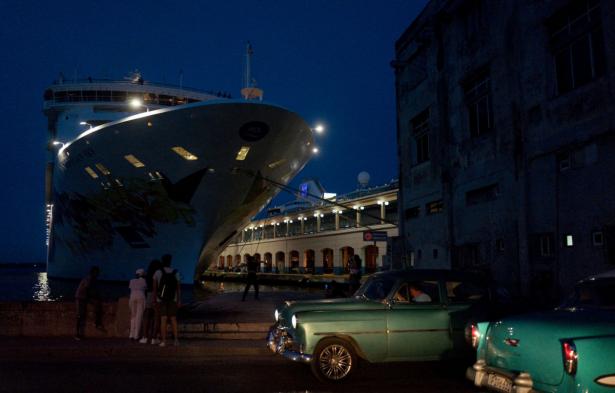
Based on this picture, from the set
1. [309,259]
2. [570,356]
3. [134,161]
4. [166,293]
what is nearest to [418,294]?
[570,356]

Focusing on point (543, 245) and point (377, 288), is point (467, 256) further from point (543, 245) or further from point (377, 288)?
point (377, 288)

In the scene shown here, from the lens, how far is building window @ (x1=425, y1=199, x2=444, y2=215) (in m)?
18.0

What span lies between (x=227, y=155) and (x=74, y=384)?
1668 cm

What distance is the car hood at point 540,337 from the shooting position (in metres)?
4.55

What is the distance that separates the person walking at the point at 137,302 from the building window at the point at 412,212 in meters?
11.8

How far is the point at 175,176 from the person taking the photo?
2347cm

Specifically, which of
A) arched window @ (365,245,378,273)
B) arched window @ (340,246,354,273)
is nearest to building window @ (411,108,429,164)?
arched window @ (365,245,378,273)

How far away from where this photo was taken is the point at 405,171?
2092cm

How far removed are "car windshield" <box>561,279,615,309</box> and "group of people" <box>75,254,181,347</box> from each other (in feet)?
21.8

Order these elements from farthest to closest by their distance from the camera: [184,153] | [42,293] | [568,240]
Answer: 1. [42,293]
2. [184,153]
3. [568,240]

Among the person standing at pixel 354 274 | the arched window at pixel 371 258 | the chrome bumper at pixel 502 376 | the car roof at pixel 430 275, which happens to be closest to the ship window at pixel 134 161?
the person standing at pixel 354 274

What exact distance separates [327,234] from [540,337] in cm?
4598

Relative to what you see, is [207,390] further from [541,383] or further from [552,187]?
[552,187]

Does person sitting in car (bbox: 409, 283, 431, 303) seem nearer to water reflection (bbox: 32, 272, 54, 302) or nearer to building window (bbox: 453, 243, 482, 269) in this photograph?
building window (bbox: 453, 243, 482, 269)
